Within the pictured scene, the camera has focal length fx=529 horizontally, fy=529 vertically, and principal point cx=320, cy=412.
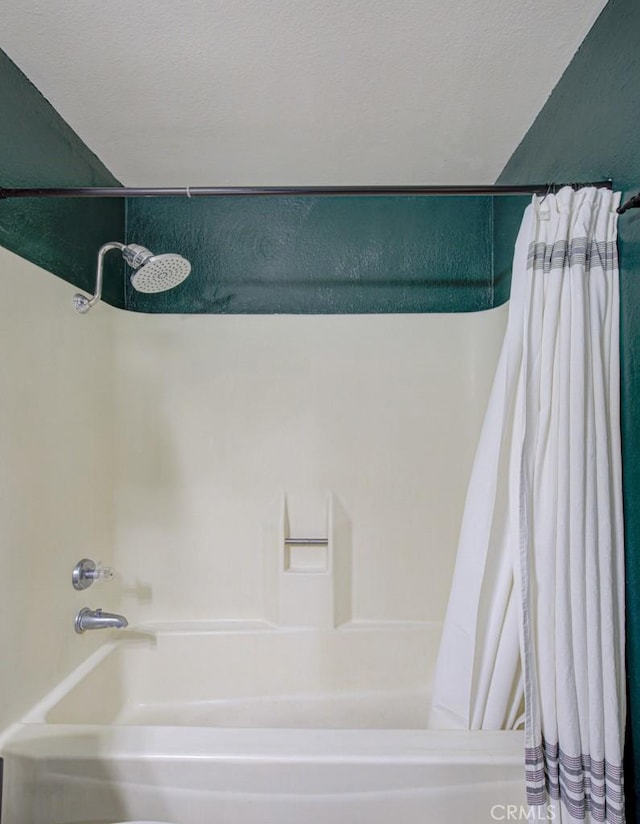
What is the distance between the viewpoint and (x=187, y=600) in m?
2.25

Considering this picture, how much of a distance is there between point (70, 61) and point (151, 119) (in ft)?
1.03

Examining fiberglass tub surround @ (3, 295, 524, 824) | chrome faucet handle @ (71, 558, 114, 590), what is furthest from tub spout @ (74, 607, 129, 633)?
fiberglass tub surround @ (3, 295, 524, 824)

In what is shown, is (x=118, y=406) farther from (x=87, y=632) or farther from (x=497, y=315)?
(x=497, y=315)

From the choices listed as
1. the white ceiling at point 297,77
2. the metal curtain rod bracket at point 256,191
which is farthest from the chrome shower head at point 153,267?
the white ceiling at point 297,77

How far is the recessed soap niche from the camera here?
220 cm

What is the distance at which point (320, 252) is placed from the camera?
2328mm

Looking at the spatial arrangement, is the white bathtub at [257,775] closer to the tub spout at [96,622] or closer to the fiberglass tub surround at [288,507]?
the tub spout at [96,622]

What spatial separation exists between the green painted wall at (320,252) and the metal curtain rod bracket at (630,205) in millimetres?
1103

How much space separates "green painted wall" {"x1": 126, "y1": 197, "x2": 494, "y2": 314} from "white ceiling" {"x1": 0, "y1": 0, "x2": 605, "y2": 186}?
22 centimetres

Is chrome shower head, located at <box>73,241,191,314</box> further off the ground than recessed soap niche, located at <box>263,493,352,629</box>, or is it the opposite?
chrome shower head, located at <box>73,241,191,314</box>

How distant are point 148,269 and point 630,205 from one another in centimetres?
126

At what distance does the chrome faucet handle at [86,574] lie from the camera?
1.80 metres
